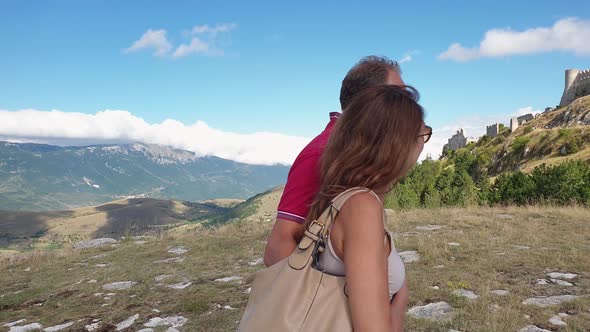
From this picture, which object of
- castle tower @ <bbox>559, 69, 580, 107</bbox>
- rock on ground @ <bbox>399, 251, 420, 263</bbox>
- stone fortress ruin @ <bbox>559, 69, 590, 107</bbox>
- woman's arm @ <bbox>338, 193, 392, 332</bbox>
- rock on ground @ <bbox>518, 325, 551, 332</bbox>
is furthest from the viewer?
castle tower @ <bbox>559, 69, 580, 107</bbox>

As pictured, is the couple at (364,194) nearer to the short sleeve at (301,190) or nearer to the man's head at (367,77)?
the short sleeve at (301,190)

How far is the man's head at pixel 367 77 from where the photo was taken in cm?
279

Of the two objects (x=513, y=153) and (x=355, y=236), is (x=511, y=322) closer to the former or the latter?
(x=355, y=236)

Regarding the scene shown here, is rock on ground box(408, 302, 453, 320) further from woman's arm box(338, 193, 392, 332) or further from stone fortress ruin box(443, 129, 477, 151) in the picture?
stone fortress ruin box(443, 129, 477, 151)

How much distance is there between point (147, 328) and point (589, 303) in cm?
606

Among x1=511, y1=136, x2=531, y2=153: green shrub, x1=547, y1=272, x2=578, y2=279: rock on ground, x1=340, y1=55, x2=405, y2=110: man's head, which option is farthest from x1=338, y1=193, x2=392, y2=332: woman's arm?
x1=511, y1=136, x2=531, y2=153: green shrub

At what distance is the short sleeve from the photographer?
87.5 inches

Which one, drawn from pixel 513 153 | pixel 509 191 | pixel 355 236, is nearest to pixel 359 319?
pixel 355 236

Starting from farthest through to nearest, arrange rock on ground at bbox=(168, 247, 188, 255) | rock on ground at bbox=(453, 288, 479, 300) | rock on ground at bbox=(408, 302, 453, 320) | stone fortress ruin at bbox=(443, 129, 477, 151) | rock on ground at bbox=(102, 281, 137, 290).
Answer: stone fortress ruin at bbox=(443, 129, 477, 151), rock on ground at bbox=(168, 247, 188, 255), rock on ground at bbox=(102, 281, 137, 290), rock on ground at bbox=(453, 288, 479, 300), rock on ground at bbox=(408, 302, 453, 320)

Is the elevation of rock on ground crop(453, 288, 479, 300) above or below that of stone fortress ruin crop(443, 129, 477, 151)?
below

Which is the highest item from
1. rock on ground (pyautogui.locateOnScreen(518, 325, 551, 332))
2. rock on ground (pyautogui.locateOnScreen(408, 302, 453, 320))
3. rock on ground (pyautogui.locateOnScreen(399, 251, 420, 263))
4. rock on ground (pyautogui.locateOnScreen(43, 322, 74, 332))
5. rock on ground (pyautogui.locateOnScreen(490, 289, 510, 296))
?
rock on ground (pyautogui.locateOnScreen(518, 325, 551, 332))

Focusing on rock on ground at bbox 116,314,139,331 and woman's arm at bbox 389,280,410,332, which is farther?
rock on ground at bbox 116,314,139,331

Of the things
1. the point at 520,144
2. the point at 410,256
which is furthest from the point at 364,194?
the point at 520,144

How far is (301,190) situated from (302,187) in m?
0.02
